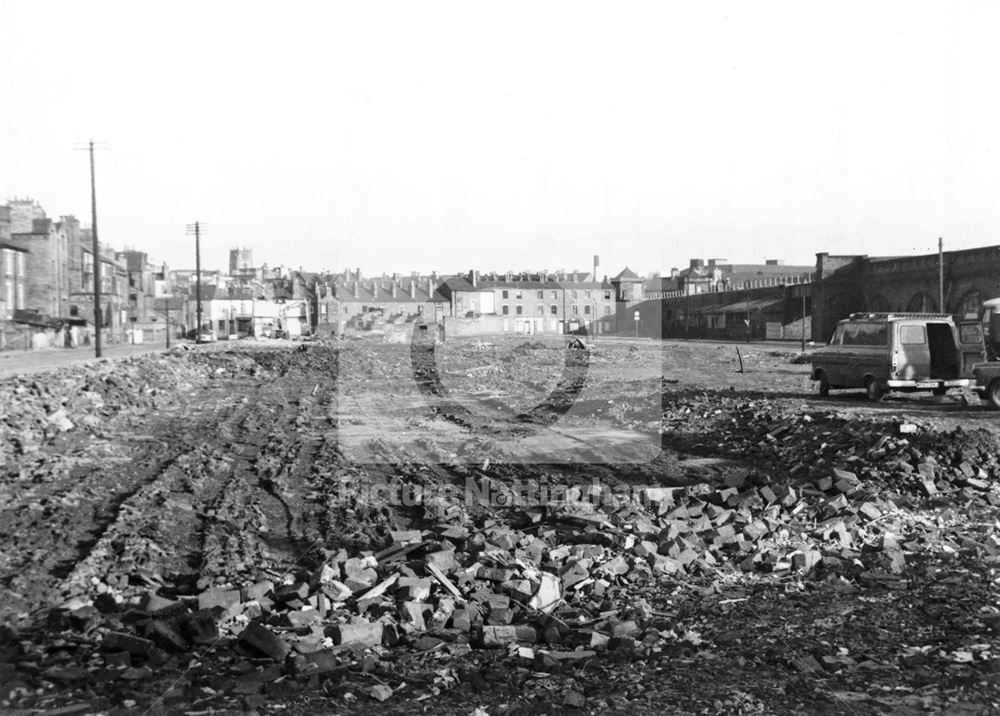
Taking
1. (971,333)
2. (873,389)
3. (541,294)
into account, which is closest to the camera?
(971,333)

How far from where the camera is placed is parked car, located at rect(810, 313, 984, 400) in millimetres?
18031

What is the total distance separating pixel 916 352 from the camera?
1812cm

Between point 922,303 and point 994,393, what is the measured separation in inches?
1128

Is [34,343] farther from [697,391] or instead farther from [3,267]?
[697,391]

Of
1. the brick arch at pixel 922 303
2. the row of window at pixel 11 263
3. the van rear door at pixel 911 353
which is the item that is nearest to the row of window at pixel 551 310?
the row of window at pixel 11 263

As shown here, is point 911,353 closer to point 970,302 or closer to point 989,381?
point 989,381

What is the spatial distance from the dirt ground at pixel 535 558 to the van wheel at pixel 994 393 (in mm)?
775

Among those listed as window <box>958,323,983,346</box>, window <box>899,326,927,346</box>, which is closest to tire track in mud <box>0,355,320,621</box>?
window <box>899,326,927,346</box>

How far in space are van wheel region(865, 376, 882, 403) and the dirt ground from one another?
0.79 metres

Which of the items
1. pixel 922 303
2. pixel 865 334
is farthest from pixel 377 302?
pixel 865 334

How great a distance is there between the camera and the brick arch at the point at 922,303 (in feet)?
137

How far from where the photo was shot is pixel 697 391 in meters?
23.6

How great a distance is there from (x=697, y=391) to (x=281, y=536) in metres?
15.9

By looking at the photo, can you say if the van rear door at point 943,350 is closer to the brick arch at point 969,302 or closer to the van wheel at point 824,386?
the van wheel at point 824,386
